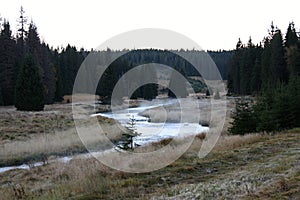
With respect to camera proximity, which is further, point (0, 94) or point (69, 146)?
point (0, 94)

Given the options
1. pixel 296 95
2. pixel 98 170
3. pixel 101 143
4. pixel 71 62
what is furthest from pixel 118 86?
pixel 98 170

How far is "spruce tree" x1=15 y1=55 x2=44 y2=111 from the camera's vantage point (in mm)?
43750

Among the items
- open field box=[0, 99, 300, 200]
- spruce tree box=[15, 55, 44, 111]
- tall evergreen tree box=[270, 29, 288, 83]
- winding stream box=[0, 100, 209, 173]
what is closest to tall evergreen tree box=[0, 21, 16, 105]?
spruce tree box=[15, 55, 44, 111]

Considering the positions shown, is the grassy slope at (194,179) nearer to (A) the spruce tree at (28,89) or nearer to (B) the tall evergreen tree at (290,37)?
(A) the spruce tree at (28,89)

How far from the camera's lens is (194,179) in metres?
10.3

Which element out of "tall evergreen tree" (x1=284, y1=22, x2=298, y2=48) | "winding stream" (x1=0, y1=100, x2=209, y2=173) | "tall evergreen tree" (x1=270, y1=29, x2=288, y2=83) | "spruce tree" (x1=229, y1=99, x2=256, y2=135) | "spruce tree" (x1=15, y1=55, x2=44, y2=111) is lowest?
"winding stream" (x1=0, y1=100, x2=209, y2=173)

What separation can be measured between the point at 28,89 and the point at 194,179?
123ft

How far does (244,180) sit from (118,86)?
62171 millimetres

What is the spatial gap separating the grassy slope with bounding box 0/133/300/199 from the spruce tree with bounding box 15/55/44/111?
3046cm

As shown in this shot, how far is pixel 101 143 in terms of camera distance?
24.8 meters

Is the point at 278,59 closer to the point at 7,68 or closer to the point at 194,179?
the point at 7,68

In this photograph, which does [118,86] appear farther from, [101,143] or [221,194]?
[221,194]

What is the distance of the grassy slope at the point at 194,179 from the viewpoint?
7801 mm

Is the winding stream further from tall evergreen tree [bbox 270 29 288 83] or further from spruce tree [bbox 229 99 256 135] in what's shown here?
tall evergreen tree [bbox 270 29 288 83]
